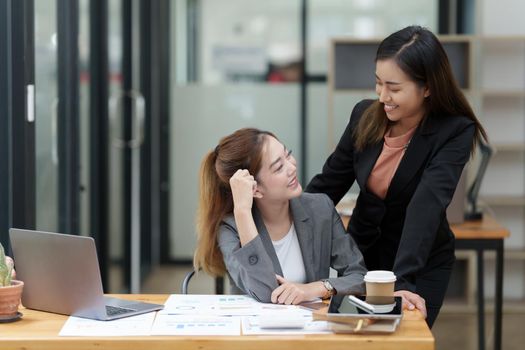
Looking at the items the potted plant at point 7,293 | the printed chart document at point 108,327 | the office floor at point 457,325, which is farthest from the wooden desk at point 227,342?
the office floor at point 457,325

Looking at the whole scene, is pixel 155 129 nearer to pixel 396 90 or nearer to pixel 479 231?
pixel 479 231

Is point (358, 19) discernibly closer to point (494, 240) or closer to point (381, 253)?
point (494, 240)

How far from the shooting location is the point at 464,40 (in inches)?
246

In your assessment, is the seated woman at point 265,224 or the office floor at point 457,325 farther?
the office floor at point 457,325

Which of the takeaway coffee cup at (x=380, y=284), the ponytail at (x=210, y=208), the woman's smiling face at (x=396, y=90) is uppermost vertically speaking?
the woman's smiling face at (x=396, y=90)

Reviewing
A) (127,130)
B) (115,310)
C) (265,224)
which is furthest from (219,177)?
(127,130)

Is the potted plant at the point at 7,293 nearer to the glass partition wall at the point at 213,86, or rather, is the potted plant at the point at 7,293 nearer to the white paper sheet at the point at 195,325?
the white paper sheet at the point at 195,325

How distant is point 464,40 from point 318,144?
1.71 m

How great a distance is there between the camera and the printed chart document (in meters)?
2.41

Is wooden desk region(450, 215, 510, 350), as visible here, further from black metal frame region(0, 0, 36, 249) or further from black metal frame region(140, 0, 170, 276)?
black metal frame region(140, 0, 170, 276)

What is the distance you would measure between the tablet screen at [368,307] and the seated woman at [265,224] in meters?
0.24

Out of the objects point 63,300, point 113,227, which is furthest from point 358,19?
point 63,300

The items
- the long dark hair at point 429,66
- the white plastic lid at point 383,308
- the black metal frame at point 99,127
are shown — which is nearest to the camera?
the white plastic lid at point 383,308

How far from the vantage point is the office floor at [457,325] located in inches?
212
